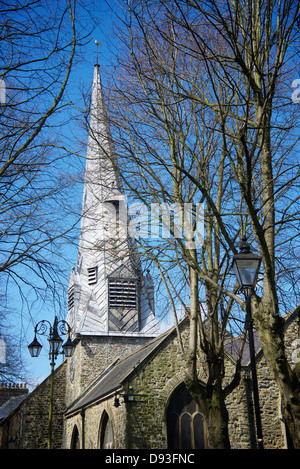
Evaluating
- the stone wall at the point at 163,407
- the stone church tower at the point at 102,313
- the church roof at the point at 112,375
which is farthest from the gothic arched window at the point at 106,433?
the stone church tower at the point at 102,313

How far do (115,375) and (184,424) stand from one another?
542 cm

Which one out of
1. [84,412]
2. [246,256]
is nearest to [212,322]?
[246,256]

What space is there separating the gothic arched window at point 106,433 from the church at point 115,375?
0.12 feet

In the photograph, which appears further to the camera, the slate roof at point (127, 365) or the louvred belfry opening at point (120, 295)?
the louvred belfry opening at point (120, 295)

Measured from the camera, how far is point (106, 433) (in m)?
20.5

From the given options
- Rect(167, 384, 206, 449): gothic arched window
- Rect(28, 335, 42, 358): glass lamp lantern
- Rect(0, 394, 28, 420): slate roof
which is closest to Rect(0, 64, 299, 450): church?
Rect(167, 384, 206, 449): gothic arched window

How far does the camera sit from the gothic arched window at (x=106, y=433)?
2002 cm

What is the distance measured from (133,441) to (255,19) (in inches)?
553

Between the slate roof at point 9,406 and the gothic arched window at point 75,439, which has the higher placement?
the slate roof at point 9,406

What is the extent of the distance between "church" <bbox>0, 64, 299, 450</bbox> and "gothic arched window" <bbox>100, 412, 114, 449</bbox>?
0.04m

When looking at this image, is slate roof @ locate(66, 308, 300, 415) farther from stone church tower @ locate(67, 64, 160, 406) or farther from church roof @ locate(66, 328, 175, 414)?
stone church tower @ locate(67, 64, 160, 406)

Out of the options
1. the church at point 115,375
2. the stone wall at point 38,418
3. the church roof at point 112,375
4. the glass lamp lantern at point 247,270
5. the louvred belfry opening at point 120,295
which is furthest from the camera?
the louvred belfry opening at point 120,295

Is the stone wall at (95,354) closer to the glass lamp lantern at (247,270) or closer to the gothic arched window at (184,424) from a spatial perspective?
the gothic arched window at (184,424)
